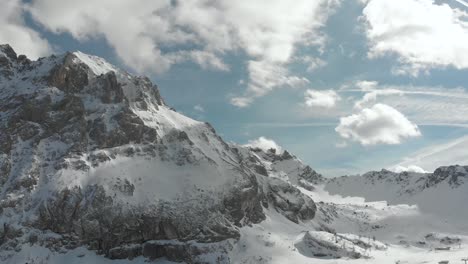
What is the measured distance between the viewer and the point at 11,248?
12862cm

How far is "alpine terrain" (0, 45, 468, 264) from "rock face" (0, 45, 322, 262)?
13.9 inches

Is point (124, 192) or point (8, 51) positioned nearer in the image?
point (124, 192)

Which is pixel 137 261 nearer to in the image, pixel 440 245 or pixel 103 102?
pixel 103 102

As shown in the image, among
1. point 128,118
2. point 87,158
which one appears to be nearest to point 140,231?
point 87,158

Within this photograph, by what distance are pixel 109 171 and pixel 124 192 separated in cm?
956

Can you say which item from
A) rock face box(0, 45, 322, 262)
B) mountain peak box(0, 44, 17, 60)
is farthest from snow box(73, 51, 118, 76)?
mountain peak box(0, 44, 17, 60)

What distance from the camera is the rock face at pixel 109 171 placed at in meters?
138

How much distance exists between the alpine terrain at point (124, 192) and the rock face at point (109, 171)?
35 centimetres

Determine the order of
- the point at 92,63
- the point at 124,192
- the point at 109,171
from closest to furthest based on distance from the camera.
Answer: the point at 124,192 → the point at 109,171 → the point at 92,63

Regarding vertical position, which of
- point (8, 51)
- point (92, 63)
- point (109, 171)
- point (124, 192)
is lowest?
point (124, 192)

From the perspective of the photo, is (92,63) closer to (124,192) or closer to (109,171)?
(109,171)

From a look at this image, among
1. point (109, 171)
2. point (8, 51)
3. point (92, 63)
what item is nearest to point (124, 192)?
point (109, 171)

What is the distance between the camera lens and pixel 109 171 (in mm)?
151000

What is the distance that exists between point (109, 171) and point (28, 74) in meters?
58.7
